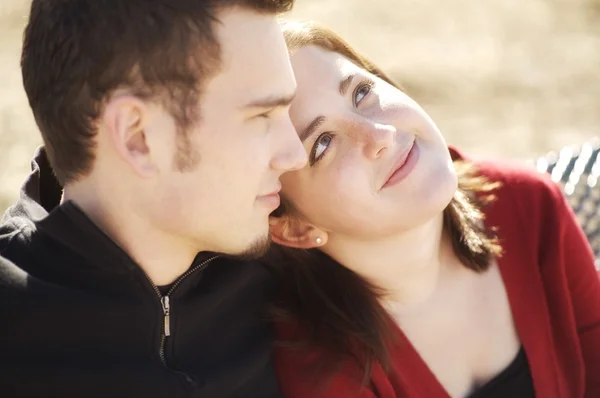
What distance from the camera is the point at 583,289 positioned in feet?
7.99

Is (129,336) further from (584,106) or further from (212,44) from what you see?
(584,106)

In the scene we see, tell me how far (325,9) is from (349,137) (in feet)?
13.6

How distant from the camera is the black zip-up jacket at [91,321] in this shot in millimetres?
1835

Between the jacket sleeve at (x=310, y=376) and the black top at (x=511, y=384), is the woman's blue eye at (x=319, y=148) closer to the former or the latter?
the jacket sleeve at (x=310, y=376)

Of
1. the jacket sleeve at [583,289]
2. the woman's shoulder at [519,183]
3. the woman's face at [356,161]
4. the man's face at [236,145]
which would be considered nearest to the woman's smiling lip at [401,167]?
the woman's face at [356,161]

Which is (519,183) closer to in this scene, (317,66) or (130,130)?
(317,66)

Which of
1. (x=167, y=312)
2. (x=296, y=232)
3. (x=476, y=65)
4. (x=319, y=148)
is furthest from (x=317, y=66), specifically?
(x=476, y=65)

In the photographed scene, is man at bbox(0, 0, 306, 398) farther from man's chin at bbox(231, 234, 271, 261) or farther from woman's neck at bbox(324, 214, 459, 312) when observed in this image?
woman's neck at bbox(324, 214, 459, 312)

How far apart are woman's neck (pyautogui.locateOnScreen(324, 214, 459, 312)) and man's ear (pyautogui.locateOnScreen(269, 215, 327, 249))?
0.19 feet

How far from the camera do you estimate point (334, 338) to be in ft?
7.22

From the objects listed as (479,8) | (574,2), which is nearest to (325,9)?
(479,8)

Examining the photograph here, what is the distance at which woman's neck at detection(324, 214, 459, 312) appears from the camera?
2.22 metres

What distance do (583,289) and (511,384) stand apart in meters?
0.33

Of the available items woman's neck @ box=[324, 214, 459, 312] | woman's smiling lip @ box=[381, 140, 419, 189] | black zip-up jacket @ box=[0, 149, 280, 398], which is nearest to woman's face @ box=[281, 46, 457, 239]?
woman's smiling lip @ box=[381, 140, 419, 189]
